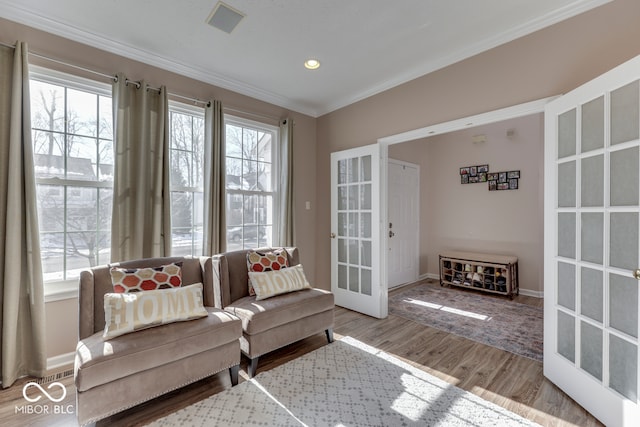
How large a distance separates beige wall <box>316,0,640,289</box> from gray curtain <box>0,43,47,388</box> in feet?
10.4

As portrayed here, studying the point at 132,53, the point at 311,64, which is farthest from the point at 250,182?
the point at 132,53

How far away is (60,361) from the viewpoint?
2.39m

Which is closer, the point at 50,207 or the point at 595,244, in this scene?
the point at 595,244

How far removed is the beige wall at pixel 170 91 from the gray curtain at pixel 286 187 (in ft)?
0.63

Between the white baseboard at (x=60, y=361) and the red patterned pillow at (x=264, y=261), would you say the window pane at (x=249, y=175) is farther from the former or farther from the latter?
the white baseboard at (x=60, y=361)

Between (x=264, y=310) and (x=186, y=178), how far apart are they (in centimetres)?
175

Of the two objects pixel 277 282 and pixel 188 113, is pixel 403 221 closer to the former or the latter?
pixel 277 282

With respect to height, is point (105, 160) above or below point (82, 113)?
below

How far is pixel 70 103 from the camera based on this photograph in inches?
98.3

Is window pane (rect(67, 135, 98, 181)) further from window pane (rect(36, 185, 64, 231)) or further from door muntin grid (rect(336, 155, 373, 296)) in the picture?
door muntin grid (rect(336, 155, 373, 296))

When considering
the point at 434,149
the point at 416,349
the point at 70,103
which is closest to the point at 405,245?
the point at 434,149

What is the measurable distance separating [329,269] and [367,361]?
71.1 inches

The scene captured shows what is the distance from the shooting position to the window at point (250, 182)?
352cm

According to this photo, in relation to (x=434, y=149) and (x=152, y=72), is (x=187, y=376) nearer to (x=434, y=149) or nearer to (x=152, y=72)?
(x=152, y=72)
